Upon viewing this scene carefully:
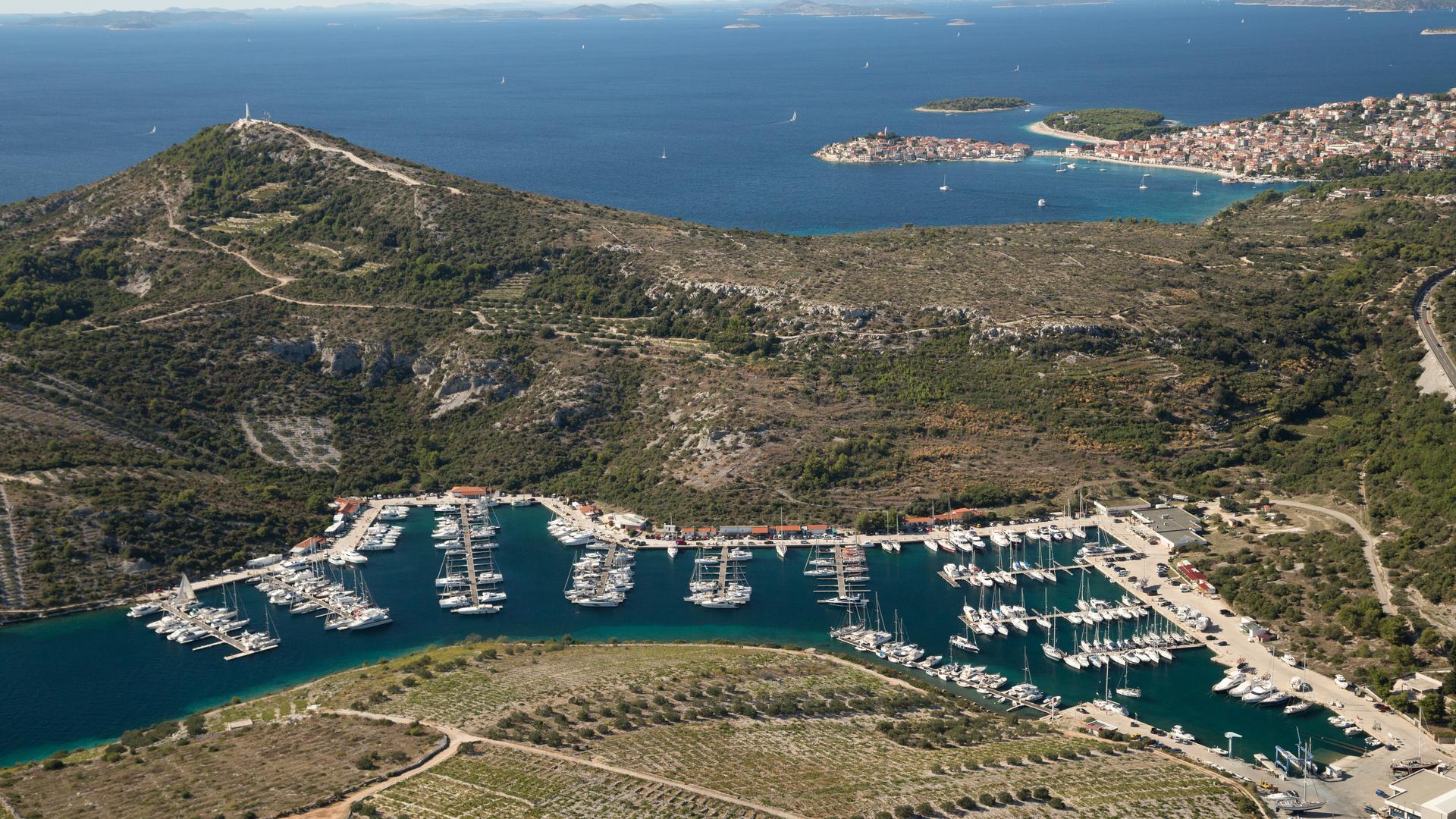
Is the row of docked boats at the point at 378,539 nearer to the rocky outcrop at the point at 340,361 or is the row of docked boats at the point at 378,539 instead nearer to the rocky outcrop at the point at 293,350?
the rocky outcrop at the point at 340,361

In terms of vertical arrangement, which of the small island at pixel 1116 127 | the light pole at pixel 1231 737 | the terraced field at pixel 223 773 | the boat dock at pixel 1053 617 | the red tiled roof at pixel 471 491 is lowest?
the light pole at pixel 1231 737

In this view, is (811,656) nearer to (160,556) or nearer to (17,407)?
(160,556)

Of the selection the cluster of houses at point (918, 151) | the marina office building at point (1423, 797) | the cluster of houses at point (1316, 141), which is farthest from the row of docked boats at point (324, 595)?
the cluster of houses at point (1316, 141)

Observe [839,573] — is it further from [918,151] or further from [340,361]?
[918,151]

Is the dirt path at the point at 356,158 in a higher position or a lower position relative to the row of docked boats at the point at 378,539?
higher

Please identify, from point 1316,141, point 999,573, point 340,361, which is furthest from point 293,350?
point 1316,141
